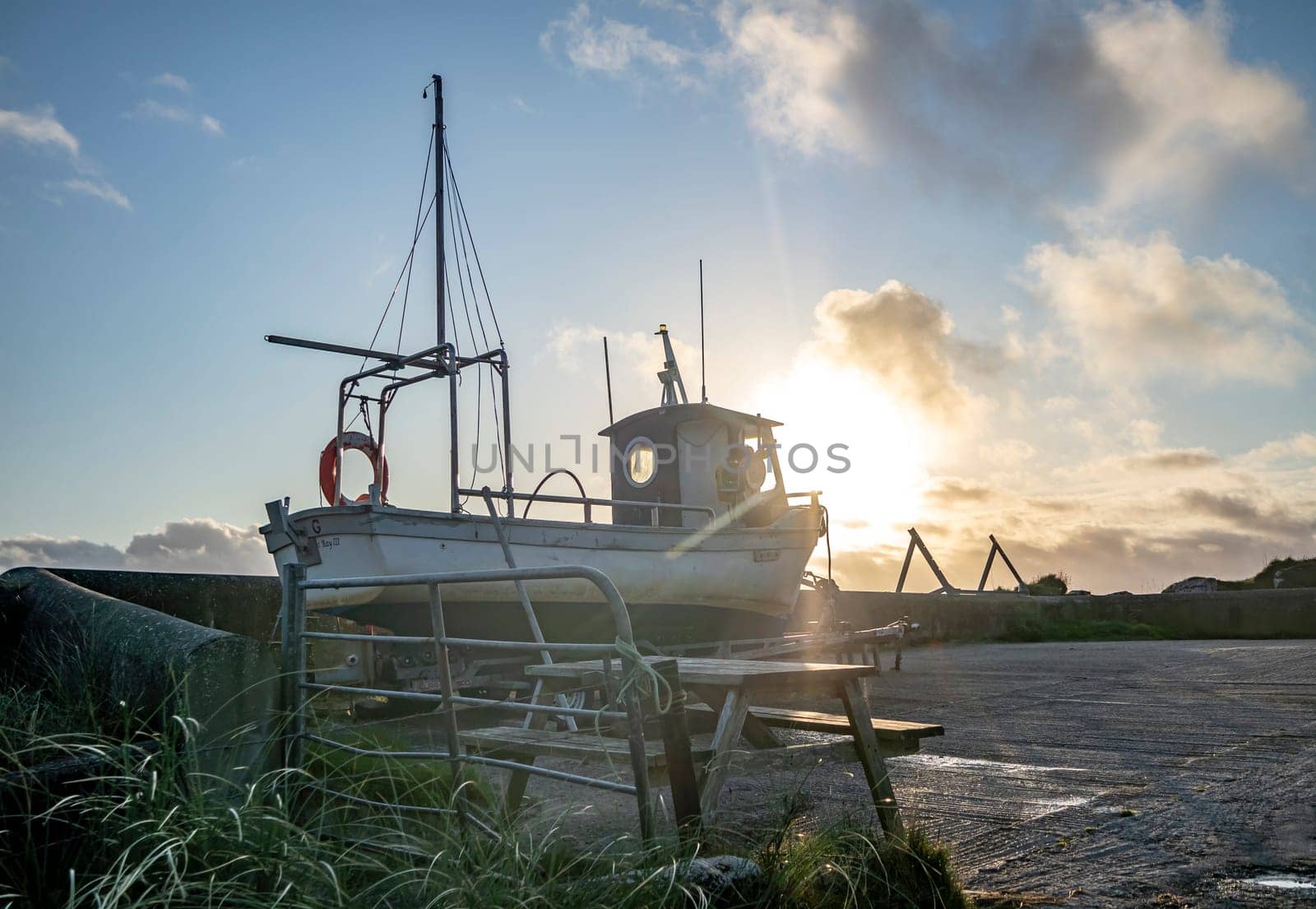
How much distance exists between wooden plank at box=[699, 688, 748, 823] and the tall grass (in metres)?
0.24

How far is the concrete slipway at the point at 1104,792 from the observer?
131 inches

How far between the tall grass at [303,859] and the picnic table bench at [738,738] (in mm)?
248

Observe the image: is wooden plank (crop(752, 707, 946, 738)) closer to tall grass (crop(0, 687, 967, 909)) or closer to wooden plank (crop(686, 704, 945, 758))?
wooden plank (crop(686, 704, 945, 758))

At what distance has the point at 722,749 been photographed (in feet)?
11.1

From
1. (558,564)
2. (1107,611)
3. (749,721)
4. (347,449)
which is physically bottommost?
(749,721)

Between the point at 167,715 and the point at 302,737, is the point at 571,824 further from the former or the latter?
the point at 167,715

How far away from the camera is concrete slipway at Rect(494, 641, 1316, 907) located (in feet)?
11.0

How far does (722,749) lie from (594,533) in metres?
6.44

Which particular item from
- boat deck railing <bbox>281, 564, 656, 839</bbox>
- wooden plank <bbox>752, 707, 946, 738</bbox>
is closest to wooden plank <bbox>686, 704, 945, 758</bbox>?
wooden plank <bbox>752, 707, 946, 738</bbox>

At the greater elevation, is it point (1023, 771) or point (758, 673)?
point (758, 673)

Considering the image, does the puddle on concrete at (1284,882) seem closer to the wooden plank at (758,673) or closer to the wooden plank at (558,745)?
the wooden plank at (758,673)

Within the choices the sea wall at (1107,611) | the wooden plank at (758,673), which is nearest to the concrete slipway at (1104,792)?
the wooden plank at (758,673)

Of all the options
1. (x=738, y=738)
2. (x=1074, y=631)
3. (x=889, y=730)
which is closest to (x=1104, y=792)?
(x=889, y=730)

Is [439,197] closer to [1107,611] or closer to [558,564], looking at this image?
[558,564]
